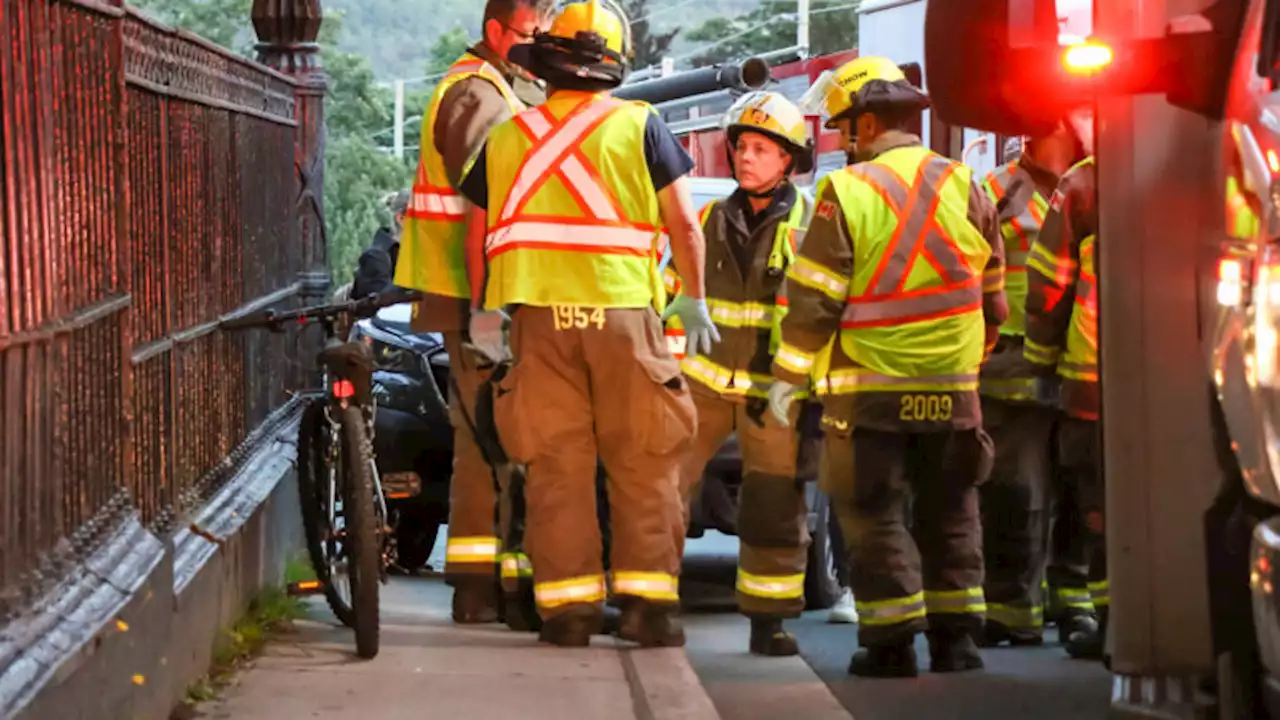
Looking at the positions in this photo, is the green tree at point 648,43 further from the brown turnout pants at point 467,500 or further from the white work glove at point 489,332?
the white work glove at point 489,332

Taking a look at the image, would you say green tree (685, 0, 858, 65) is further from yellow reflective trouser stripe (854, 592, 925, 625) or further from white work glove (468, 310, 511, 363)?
yellow reflective trouser stripe (854, 592, 925, 625)

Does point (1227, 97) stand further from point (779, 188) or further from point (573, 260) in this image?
point (779, 188)

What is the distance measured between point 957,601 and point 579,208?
1886mm

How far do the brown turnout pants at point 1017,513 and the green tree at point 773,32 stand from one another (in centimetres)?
8076

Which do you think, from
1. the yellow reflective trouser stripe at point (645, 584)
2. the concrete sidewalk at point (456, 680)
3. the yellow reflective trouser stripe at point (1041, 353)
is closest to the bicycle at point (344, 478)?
the concrete sidewalk at point (456, 680)

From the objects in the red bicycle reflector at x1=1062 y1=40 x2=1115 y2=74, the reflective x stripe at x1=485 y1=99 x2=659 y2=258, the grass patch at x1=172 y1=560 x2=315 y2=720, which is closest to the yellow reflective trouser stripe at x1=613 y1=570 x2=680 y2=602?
the reflective x stripe at x1=485 y1=99 x2=659 y2=258

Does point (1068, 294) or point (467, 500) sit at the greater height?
point (1068, 294)

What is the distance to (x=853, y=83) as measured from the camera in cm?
916

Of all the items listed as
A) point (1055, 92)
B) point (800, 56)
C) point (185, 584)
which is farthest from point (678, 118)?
point (1055, 92)

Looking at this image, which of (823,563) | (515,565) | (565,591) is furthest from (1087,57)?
(823,563)

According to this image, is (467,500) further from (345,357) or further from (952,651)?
(952,651)

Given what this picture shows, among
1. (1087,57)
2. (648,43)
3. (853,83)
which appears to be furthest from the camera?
(648,43)

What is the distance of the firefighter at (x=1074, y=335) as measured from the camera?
9.17m

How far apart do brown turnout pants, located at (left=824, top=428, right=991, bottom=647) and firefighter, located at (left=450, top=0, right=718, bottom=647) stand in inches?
23.6
